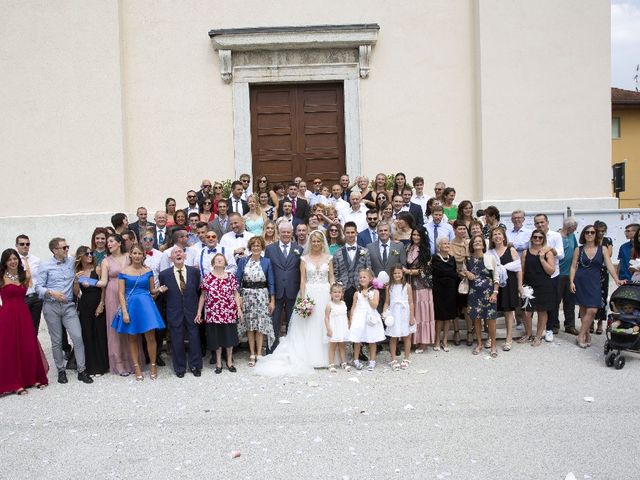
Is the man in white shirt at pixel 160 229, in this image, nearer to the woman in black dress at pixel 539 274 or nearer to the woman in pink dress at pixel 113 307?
the woman in pink dress at pixel 113 307

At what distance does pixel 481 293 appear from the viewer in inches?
319

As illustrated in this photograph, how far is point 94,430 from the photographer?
18.6 ft

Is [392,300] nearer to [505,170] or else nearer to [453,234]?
[453,234]

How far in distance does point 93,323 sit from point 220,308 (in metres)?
1.79

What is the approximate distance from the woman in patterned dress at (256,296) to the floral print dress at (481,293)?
2.81 metres

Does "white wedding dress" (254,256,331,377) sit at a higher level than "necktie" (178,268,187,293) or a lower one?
lower

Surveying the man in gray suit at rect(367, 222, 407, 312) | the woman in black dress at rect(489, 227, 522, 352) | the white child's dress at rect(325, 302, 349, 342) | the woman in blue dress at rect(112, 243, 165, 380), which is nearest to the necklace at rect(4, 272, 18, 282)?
the woman in blue dress at rect(112, 243, 165, 380)

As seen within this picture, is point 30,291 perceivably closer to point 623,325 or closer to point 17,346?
point 17,346

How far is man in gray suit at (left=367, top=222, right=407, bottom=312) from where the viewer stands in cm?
811

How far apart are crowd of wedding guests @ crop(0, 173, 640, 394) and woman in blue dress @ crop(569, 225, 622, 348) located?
0.02 meters

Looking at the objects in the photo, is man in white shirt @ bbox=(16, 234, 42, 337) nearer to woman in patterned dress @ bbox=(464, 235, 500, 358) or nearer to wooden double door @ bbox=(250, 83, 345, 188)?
wooden double door @ bbox=(250, 83, 345, 188)

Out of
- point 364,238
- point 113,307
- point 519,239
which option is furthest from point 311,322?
point 519,239

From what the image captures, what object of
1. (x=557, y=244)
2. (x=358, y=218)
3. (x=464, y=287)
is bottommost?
(x=464, y=287)

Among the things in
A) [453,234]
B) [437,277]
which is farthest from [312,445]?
[453,234]
